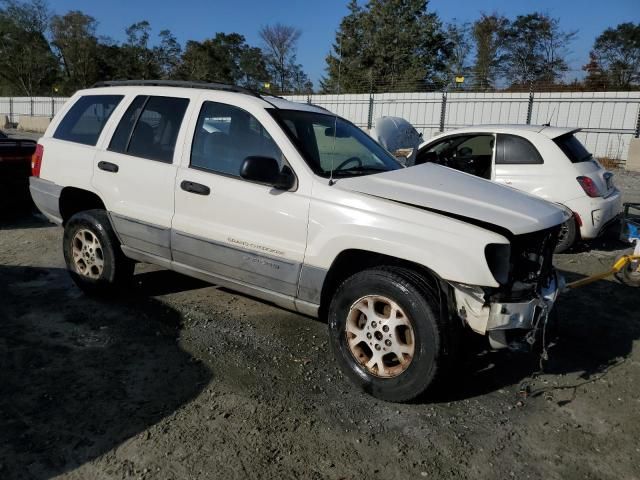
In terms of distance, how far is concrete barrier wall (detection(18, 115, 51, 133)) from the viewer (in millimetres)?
36344

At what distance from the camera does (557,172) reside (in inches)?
263

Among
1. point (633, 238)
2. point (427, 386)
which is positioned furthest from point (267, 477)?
point (633, 238)

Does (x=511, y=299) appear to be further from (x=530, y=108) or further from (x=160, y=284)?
(x=530, y=108)

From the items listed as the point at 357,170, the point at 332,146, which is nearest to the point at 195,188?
the point at 332,146

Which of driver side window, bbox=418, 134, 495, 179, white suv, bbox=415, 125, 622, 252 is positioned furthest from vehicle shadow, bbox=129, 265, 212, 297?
white suv, bbox=415, 125, 622, 252

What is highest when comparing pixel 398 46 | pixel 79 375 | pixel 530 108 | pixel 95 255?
pixel 398 46

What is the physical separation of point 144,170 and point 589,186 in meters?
5.36

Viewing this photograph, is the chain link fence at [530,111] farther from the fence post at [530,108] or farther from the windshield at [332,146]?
the windshield at [332,146]

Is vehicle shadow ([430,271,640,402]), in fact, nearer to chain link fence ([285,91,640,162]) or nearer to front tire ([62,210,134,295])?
front tire ([62,210,134,295])

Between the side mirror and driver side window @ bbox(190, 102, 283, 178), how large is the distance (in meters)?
0.23

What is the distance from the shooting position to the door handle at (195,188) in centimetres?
386

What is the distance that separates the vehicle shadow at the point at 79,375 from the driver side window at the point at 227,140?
55.0 inches

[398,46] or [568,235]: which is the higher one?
[398,46]

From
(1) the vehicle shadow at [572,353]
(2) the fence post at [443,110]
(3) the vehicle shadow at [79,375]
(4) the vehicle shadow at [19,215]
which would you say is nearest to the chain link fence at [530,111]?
(2) the fence post at [443,110]
